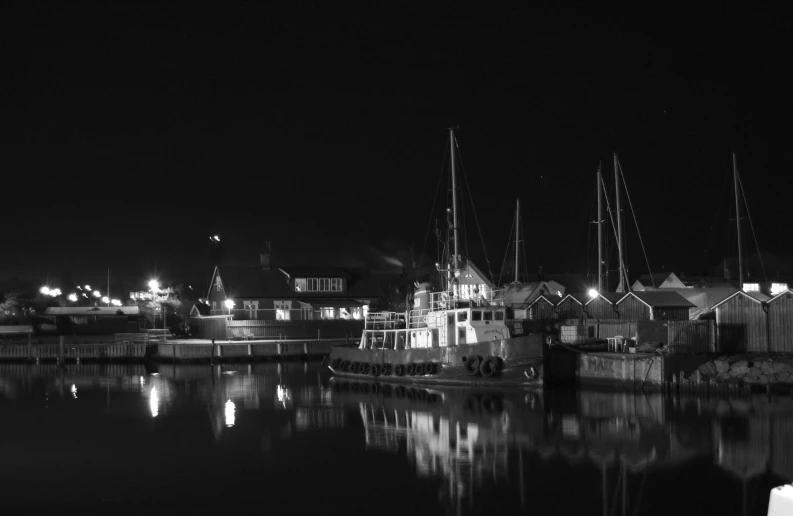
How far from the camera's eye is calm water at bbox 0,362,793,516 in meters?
17.2

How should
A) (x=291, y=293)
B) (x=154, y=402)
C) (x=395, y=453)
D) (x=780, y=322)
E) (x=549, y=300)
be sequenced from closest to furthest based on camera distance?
(x=395, y=453) → (x=154, y=402) → (x=780, y=322) → (x=549, y=300) → (x=291, y=293)

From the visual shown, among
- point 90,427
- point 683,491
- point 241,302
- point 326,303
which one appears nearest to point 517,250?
point 326,303

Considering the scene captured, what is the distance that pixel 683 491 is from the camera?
1755 cm

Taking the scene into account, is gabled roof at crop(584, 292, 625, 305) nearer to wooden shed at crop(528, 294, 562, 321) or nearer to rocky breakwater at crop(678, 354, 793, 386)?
wooden shed at crop(528, 294, 562, 321)

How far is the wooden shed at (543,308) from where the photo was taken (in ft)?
153

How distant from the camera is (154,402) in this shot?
33125mm

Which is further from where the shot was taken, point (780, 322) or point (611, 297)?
point (611, 297)

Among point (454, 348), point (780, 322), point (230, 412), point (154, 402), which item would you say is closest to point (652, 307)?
point (780, 322)

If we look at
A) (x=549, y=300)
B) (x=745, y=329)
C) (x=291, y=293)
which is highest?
(x=291, y=293)

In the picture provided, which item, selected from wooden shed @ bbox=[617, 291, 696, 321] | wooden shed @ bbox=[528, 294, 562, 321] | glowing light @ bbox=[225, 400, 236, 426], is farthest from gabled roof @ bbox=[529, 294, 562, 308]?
glowing light @ bbox=[225, 400, 236, 426]

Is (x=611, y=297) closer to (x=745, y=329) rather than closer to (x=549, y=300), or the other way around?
(x=549, y=300)

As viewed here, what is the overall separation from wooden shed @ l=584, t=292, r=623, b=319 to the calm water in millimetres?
11564

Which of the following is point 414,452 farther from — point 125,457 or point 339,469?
point 125,457

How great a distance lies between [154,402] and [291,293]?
3108cm
